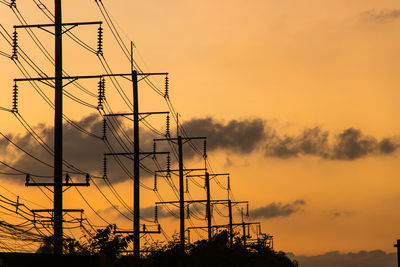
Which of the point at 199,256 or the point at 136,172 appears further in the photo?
the point at 136,172

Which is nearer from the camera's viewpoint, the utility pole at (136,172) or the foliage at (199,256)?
the foliage at (199,256)

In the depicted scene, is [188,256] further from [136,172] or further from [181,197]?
[181,197]

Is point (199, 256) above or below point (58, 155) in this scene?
below

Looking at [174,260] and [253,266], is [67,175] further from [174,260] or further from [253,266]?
[253,266]

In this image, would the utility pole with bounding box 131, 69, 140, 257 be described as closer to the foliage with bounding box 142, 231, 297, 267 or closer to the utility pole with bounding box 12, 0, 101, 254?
the foliage with bounding box 142, 231, 297, 267

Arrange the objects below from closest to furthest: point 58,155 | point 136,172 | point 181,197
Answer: point 58,155
point 136,172
point 181,197

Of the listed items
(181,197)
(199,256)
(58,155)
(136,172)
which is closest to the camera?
(58,155)

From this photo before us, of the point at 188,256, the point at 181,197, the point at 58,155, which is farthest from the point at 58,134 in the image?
the point at 181,197

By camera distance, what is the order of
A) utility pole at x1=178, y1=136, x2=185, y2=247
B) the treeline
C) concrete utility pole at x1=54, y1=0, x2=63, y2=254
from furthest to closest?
1. utility pole at x1=178, y1=136, x2=185, y2=247
2. the treeline
3. concrete utility pole at x1=54, y1=0, x2=63, y2=254

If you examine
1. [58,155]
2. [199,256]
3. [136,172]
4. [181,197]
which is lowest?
[199,256]

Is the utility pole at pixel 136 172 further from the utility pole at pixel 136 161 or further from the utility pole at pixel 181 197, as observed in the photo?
the utility pole at pixel 181 197

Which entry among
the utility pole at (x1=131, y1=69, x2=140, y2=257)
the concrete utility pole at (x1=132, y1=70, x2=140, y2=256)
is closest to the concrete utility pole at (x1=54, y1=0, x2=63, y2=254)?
the utility pole at (x1=131, y1=69, x2=140, y2=257)

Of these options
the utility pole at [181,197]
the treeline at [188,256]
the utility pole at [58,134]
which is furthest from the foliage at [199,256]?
the utility pole at [181,197]

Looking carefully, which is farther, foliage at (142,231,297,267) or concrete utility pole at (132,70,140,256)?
concrete utility pole at (132,70,140,256)
